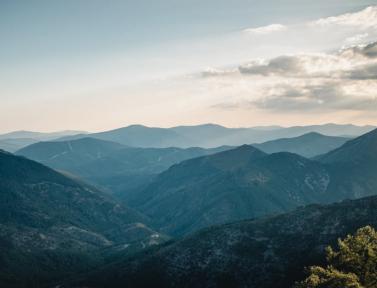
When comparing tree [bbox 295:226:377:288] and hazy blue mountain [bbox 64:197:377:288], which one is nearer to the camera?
tree [bbox 295:226:377:288]

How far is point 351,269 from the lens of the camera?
89938mm

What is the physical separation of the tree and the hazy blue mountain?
2399 inches

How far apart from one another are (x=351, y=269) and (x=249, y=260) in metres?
89.9

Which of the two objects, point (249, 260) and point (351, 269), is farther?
point (249, 260)

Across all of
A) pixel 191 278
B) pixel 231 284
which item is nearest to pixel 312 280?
pixel 231 284

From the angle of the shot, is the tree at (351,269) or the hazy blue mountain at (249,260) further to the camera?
the hazy blue mountain at (249,260)

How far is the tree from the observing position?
75725 millimetres

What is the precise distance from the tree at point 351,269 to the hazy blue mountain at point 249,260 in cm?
6094

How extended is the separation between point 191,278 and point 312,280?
326ft

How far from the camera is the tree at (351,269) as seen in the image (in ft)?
248

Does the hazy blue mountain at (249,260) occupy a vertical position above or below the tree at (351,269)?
below

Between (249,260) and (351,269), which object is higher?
(351,269)

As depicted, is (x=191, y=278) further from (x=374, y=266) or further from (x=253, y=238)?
(x=374, y=266)

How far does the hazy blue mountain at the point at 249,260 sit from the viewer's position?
16238 centimetres
